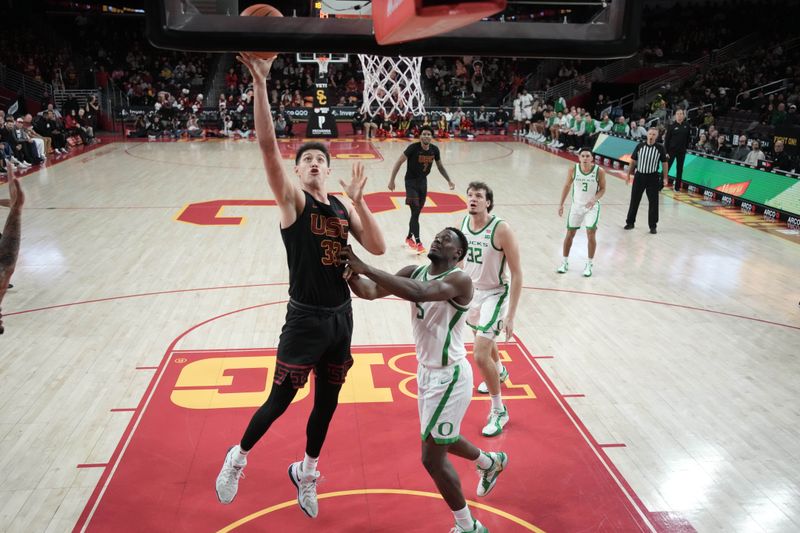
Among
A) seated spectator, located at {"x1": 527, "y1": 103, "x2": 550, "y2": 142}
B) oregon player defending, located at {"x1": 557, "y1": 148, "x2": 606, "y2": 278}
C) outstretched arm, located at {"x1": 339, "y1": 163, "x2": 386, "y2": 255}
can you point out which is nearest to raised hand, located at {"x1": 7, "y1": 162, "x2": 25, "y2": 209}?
outstretched arm, located at {"x1": 339, "y1": 163, "x2": 386, "y2": 255}

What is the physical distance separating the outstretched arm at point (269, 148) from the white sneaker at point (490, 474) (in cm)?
194

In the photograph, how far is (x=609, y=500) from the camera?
446 cm

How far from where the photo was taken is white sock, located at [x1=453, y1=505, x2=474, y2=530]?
12.7ft

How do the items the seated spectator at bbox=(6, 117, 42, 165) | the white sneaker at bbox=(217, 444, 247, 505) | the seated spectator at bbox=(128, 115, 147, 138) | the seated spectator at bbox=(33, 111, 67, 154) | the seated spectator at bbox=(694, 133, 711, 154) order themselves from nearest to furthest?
the white sneaker at bbox=(217, 444, 247, 505)
the seated spectator at bbox=(694, 133, 711, 154)
the seated spectator at bbox=(6, 117, 42, 165)
the seated spectator at bbox=(33, 111, 67, 154)
the seated spectator at bbox=(128, 115, 147, 138)

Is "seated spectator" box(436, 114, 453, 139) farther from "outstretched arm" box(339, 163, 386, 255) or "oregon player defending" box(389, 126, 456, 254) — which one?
"outstretched arm" box(339, 163, 386, 255)

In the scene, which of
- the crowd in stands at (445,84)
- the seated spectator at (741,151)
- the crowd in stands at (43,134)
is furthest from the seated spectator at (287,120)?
the seated spectator at (741,151)

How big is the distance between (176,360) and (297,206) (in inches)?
127

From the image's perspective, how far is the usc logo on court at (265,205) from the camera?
1220cm

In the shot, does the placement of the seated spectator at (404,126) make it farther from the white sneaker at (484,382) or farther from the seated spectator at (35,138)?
the white sneaker at (484,382)

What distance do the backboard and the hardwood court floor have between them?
3125 millimetres

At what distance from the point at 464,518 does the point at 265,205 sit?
10.3 m

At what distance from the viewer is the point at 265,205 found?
13.5 metres

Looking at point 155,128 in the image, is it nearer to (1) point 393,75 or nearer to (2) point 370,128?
(2) point 370,128

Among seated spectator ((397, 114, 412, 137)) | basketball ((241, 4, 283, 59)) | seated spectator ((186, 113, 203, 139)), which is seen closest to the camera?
basketball ((241, 4, 283, 59))
